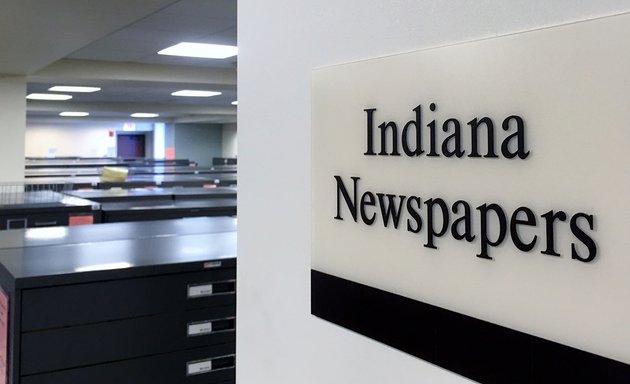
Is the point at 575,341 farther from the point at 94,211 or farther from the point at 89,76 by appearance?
the point at 89,76

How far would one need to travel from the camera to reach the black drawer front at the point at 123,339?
1.14 meters

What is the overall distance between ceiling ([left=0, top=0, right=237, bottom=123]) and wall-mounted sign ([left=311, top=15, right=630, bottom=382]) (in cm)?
232

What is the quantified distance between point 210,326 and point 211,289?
3.5 inches

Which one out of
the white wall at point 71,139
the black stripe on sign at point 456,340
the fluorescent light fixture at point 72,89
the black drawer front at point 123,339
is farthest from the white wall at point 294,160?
the white wall at point 71,139

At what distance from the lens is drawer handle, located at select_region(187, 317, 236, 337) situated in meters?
1.35

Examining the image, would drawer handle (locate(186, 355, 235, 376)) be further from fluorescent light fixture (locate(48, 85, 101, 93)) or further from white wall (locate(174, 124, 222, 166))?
white wall (locate(174, 124, 222, 166))

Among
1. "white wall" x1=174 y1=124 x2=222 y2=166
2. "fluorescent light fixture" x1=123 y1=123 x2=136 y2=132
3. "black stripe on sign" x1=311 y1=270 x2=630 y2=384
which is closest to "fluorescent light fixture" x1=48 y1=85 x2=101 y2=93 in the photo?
"black stripe on sign" x1=311 y1=270 x2=630 y2=384

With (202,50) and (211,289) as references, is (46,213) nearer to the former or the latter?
(211,289)

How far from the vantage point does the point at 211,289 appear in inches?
54.7

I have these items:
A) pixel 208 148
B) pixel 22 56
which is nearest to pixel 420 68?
pixel 22 56

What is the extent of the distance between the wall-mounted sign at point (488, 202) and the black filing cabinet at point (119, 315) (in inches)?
28.7

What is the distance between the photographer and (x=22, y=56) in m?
4.21

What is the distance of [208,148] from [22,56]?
12.8 m

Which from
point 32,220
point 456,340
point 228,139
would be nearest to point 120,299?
point 456,340
